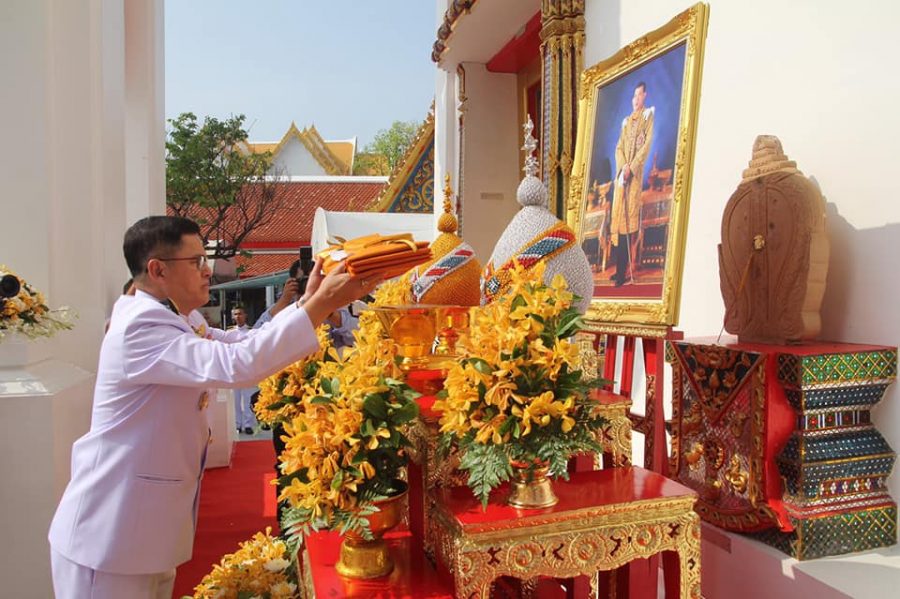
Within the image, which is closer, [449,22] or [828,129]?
[828,129]

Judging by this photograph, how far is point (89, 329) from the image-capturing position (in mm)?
4191

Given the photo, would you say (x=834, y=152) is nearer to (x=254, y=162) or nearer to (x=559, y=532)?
(x=559, y=532)

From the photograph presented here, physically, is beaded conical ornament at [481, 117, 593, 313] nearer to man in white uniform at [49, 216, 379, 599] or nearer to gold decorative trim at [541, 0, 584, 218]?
man in white uniform at [49, 216, 379, 599]

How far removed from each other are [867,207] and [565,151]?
2.82m

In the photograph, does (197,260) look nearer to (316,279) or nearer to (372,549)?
(316,279)

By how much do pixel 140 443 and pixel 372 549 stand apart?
2.48 feet

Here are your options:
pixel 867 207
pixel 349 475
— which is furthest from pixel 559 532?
pixel 867 207

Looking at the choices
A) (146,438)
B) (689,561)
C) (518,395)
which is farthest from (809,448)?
(146,438)

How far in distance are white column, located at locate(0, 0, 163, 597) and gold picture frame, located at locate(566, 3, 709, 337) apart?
2634 millimetres

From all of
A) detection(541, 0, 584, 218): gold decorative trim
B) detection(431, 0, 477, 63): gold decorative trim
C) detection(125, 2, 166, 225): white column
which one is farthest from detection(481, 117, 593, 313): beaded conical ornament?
detection(125, 2, 166, 225): white column

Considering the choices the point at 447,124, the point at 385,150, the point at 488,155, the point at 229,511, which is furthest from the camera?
the point at 385,150

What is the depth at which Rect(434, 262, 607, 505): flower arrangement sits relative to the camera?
1476mm

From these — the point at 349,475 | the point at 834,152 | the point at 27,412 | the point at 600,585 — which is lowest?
the point at 600,585

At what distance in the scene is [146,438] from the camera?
1.88m
